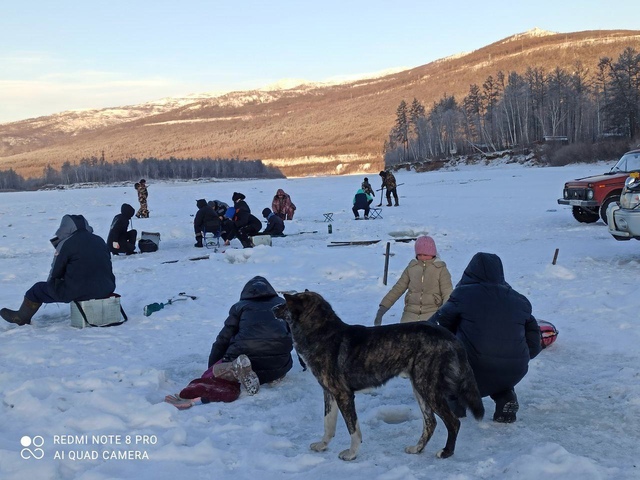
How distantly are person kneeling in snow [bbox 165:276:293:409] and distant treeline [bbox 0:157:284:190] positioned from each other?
12045 cm

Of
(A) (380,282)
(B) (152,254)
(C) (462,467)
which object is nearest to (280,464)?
(C) (462,467)

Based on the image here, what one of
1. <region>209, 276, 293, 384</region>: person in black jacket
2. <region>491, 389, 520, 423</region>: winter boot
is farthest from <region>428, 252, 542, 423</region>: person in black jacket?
<region>209, 276, 293, 384</region>: person in black jacket

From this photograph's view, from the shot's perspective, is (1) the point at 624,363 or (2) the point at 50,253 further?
(2) the point at 50,253

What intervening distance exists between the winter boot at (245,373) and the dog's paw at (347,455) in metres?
1.51

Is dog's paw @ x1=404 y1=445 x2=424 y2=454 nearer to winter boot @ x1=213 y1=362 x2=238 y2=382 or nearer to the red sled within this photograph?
winter boot @ x1=213 y1=362 x2=238 y2=382

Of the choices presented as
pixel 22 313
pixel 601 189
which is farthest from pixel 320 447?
pixel 601 189

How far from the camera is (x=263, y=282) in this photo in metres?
6.05

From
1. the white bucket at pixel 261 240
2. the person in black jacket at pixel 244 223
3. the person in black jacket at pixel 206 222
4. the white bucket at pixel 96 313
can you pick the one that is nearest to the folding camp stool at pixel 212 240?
the person in black jacket at pixel 206 222

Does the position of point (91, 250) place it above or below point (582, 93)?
below

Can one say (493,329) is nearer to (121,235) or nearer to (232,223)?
(232,223)

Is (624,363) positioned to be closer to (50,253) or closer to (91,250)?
(91,250)

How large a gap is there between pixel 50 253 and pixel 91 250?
1027 cm

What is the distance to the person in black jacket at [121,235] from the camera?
619 inches

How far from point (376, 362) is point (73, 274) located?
5.28m
